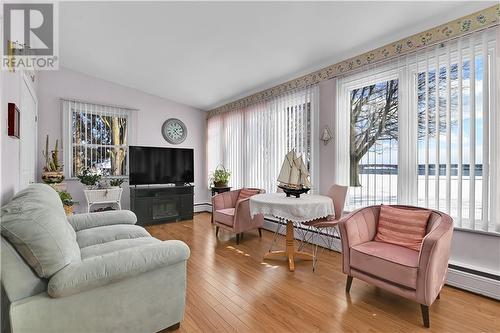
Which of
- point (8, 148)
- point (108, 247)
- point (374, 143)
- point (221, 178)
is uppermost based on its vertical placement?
point (374, 143)

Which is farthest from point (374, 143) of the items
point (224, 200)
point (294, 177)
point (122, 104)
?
point (122, 104)

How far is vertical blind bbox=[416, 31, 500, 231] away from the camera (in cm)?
219

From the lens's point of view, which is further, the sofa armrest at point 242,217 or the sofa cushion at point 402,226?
the sofa armrest at point 242,217

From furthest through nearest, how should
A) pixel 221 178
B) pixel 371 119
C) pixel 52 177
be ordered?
pixel 221 178 → pixel 52 177 → pixel 371 119

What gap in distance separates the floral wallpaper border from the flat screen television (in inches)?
91.5

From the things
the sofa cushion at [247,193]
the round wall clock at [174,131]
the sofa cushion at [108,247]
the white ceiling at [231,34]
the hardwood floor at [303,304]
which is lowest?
the hardwood floor at [303,304]

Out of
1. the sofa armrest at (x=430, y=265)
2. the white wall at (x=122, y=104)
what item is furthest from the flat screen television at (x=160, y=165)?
the sofa armrest at (x=430, y=265)

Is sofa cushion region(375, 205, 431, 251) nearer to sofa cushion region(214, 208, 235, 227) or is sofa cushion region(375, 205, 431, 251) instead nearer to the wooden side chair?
the wooden side chair

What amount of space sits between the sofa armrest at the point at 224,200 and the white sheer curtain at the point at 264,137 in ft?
1.96

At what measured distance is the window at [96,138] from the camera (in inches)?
178

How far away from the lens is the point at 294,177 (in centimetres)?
302

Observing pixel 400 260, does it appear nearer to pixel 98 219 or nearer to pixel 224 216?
pixel 224 216

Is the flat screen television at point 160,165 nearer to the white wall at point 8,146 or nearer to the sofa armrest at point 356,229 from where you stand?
the white wall at point 8,146

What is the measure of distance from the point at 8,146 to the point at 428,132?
383 cm
